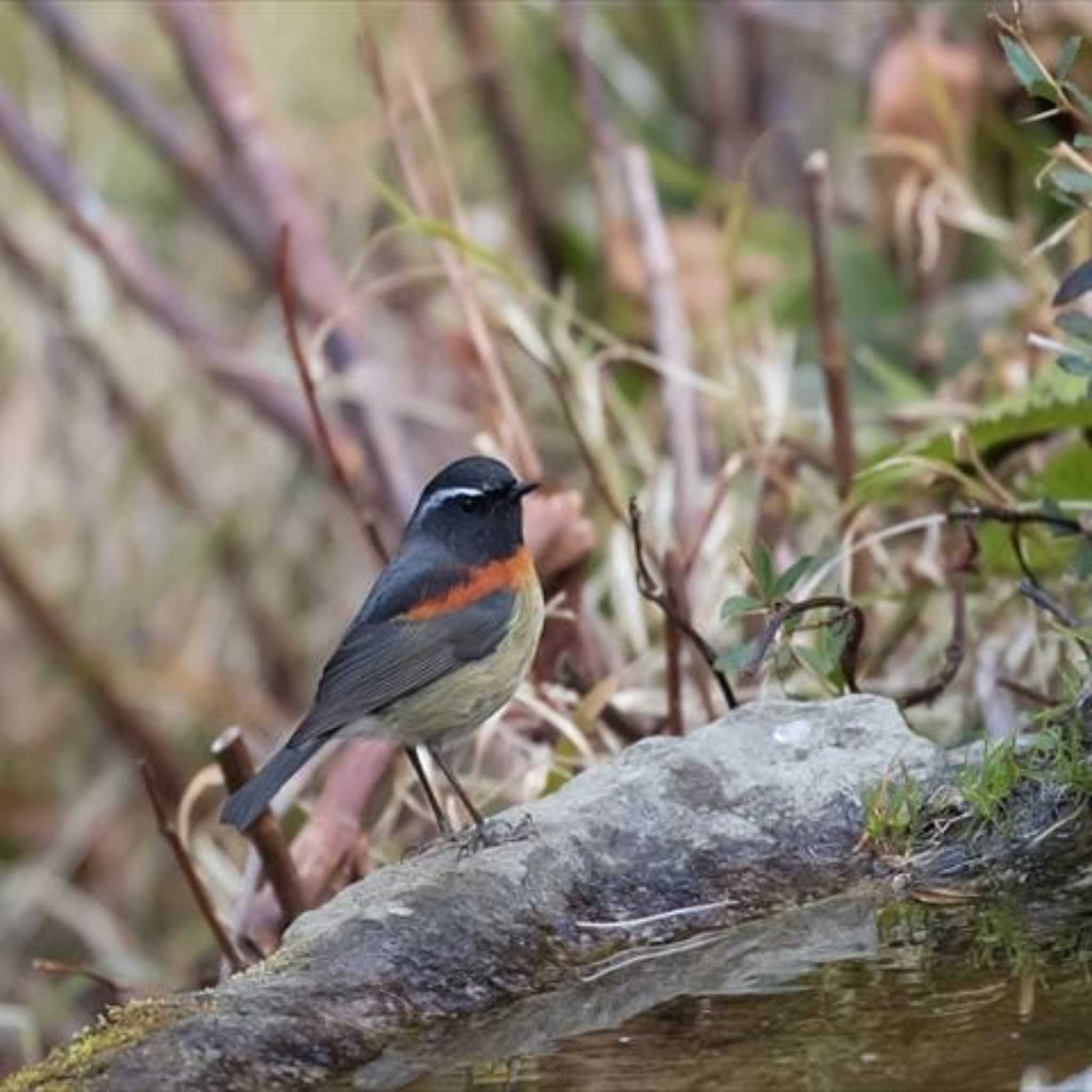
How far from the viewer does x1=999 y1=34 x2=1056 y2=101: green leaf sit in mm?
3279

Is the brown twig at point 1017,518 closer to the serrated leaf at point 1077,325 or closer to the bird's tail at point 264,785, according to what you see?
the serrated leaf at point 1077,325

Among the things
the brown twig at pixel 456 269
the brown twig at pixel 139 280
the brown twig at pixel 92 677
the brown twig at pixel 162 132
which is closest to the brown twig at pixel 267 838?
the brown twig at pixel 456 269

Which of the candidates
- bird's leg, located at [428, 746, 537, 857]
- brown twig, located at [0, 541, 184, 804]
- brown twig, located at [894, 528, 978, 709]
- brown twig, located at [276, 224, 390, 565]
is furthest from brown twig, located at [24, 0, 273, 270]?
bird's leg, located at [428, 746, 537, 857]

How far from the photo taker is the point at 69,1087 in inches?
99.6

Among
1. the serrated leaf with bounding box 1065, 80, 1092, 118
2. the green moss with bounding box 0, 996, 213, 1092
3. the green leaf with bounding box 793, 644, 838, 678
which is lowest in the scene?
the green leaf with bounding box 793, 644, 838, 678

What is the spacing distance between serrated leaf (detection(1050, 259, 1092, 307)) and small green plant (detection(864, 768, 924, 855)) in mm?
658

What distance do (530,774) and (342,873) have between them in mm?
371

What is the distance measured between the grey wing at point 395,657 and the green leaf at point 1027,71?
123 cm

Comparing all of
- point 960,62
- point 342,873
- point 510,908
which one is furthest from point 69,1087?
point 960,62

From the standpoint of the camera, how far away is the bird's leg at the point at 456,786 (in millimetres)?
3769

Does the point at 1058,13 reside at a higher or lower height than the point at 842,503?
higher

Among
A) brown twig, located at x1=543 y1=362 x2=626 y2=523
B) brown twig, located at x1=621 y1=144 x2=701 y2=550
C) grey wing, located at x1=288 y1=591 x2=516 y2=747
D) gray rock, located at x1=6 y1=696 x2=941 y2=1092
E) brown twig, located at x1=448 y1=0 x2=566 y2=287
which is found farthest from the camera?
brown twig, located at x1=448 y1=0 x2=566 y2=287

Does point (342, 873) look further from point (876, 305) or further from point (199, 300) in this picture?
point (199, 300)

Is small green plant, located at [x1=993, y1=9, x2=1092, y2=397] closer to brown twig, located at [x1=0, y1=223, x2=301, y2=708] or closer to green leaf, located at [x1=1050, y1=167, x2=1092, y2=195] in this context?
green leaf, located at [x1=1050, y1=167, x2=1092, y2=195]
